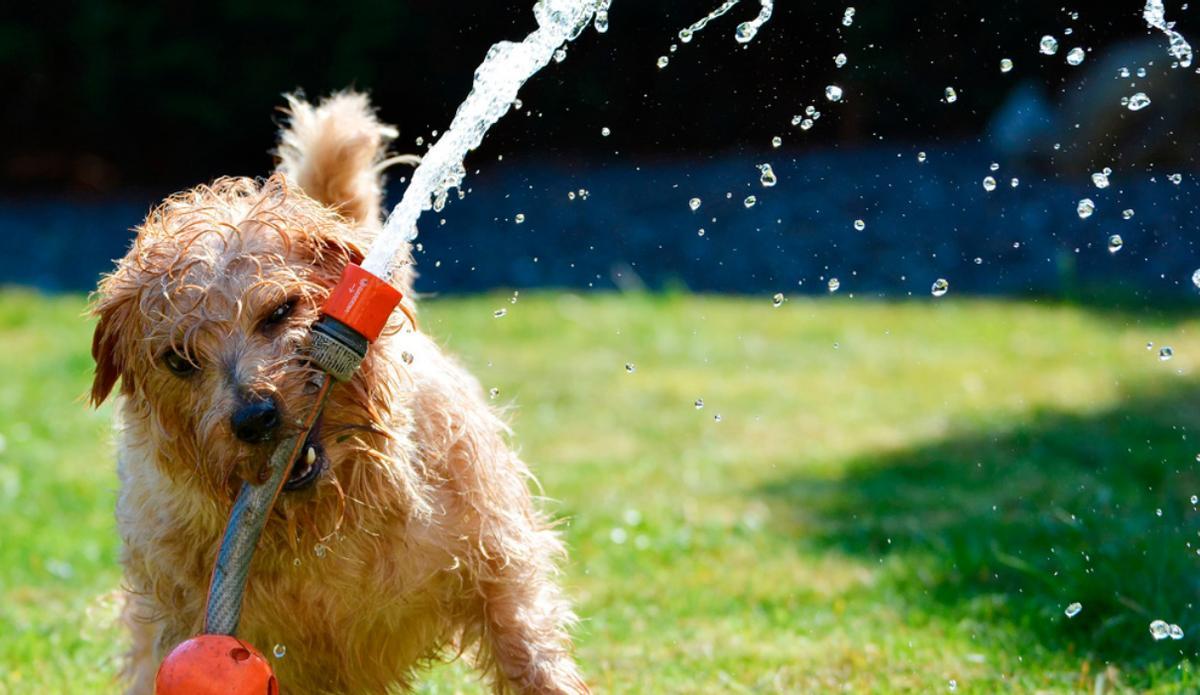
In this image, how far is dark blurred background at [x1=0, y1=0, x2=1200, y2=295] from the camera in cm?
1109

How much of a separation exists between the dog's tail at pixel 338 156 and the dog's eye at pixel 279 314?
0.96 meters

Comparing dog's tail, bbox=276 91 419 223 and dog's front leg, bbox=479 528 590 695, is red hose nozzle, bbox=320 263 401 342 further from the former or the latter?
dog's tail, bbox=276 91 419 223

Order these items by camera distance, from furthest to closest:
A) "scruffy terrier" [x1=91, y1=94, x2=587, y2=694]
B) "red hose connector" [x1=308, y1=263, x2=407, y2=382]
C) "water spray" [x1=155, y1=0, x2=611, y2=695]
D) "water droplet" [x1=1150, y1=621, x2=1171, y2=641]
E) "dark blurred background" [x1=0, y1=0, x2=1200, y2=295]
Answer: "dark blurred background" [x1=0, y1=0, x2=1200, y2=295], "water droplet" [x1=1150, y1=621, x2=1171, y2=641], "scruffy terrier" [x1=91, y1=94, x2=587, y2=694], "red hose connector" [x1=308, y1=263, x2=407, y2=382], "water spray" [x1=155, y1=0, x2=611, y2=695]

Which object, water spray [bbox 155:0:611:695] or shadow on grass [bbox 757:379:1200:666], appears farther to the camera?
shadow on grass [bbox 757:379:1200:666]

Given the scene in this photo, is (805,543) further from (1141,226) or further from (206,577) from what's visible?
(1141,226)

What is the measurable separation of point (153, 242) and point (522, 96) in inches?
350

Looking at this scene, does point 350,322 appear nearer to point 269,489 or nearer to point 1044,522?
point 269,489

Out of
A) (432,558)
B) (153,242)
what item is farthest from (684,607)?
(153,242)

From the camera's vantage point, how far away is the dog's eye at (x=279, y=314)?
3100 mm

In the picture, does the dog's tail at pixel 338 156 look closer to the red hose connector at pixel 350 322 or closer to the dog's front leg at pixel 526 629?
the red hose connector at pixel 350 322

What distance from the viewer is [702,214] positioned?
12.4m

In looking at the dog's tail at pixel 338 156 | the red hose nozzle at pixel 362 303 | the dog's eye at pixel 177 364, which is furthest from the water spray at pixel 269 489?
the dog's tail at pixel 338 156

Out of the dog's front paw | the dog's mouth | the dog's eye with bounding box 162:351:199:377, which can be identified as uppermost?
the dog's eye with bounding box 162:351:199:377

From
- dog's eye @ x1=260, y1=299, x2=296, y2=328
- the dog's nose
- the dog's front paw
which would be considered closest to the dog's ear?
dog's eye @ x1=260, y1=299, x2=296, y2=328
